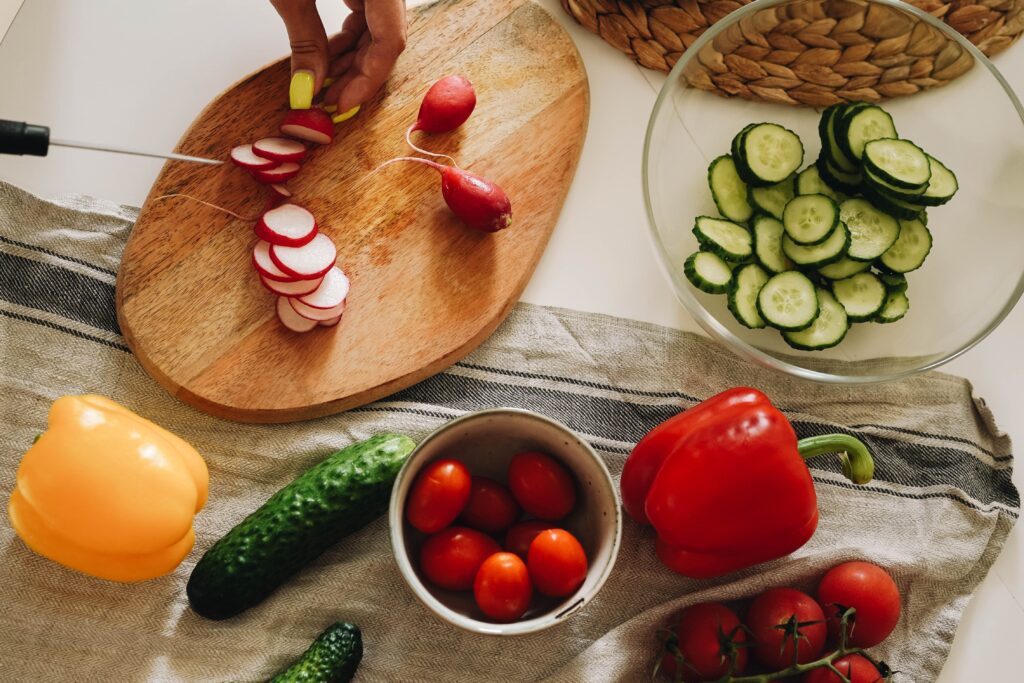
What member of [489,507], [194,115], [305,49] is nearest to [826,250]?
[489,507]

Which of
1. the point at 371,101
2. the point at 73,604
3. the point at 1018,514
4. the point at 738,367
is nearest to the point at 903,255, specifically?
the point at 738,367

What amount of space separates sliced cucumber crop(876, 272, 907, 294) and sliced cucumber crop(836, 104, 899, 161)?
172mm

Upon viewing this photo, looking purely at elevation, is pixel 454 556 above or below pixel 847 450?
below

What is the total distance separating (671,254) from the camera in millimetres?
1411

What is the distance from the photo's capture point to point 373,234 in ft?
4.57

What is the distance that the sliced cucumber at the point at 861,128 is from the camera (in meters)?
1.38

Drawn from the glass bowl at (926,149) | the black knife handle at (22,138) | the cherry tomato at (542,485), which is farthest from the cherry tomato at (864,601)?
the black knife handle at (22,138)

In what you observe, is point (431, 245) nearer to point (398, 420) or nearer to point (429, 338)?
point (429, 338)

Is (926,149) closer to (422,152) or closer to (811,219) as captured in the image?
(811,219)

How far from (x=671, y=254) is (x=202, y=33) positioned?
0.80 m

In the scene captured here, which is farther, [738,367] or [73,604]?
[738,367]

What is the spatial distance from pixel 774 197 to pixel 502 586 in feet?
2.21

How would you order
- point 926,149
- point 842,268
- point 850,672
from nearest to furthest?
point 850,672
point 842,268
point 926,149

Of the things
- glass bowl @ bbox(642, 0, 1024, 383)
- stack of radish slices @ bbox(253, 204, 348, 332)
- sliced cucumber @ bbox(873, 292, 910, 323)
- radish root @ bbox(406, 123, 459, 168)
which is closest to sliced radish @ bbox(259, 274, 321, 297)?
stack of radish slices @ bbox(253, 204, 348, 332)
